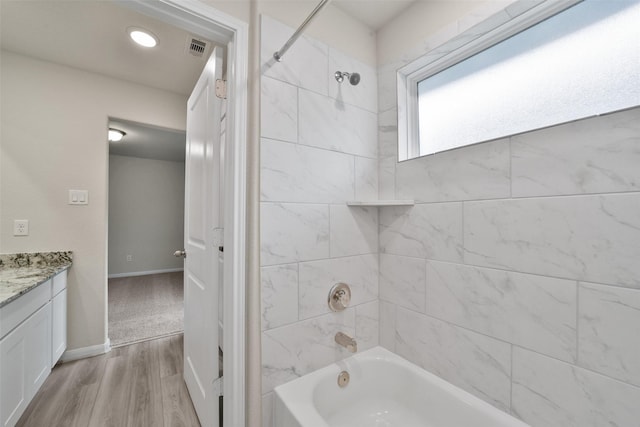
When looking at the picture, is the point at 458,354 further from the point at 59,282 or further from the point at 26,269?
the point at 26,269

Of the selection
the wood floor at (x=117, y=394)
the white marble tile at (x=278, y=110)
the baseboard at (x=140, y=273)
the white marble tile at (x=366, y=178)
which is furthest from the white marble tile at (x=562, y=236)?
the baseboard at (x=140, y=273)

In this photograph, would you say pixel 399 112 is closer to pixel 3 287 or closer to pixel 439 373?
pixel 439 373

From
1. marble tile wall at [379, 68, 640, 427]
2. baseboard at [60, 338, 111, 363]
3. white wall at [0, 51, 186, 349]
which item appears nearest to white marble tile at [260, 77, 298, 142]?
marble tile wall at [379, 68, 640, 427]

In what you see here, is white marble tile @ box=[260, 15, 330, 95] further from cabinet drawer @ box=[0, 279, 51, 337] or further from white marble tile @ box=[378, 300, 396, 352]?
cabinet drawer @ box=[0, 279, 51, 337]

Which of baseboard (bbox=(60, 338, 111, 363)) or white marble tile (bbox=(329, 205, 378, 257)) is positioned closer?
white marble tile (bbox=(329, 205, 378, 257))

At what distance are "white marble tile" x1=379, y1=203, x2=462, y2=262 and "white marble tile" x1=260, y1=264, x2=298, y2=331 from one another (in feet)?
2.10

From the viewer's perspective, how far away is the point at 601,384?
85 centimetres

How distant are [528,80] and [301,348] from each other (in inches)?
64.5

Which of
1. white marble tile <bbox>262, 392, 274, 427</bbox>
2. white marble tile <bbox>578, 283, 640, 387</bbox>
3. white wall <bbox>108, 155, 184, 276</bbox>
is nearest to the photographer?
white marble tile <bbox>578, 283, 640, 387</bbox>

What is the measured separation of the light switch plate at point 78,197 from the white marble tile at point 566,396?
324cm

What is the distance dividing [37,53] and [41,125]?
0.56 metres

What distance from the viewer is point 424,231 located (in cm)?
138

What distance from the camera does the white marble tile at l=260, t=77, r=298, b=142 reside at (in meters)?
1.19

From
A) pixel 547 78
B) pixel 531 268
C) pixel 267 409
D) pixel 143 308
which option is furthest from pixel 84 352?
pixel 547 78
